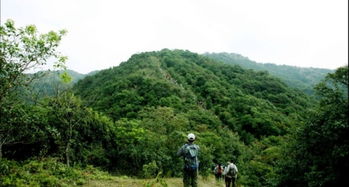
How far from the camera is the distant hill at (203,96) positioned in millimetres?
53503

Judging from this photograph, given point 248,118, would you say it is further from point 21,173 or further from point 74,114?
point 21,173

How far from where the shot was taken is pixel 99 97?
189 ft

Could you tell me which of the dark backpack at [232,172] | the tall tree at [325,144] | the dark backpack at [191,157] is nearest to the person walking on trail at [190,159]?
the dark backpack at [191,157]

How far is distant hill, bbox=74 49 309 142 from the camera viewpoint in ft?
176

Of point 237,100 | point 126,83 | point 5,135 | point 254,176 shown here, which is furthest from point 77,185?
point 237,100

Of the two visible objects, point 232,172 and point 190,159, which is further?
point 232,172

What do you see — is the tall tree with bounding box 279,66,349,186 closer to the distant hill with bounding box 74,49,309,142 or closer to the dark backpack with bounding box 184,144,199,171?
the dark backpack with bounding box 184,144,199,171

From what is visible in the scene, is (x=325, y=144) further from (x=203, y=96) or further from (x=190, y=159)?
(x=203, y=96)

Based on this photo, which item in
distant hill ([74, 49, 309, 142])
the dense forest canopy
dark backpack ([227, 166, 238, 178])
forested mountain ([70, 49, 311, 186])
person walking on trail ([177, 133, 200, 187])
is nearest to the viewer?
person walking on trail ([177, 133, 200, 187])

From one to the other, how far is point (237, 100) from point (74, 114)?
58169 millimetres

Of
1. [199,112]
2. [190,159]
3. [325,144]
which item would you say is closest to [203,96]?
[199,112]

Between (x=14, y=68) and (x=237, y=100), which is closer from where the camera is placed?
(x=14, y=68)

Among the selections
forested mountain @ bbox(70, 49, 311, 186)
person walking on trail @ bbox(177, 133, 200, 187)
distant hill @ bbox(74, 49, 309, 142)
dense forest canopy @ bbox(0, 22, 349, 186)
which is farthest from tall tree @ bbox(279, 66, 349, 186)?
distant hill @ bbox(74, 49, 309, 142)

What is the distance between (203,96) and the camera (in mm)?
76188
